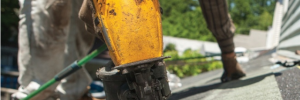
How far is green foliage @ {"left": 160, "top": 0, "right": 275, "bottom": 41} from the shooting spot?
35622 millimetres

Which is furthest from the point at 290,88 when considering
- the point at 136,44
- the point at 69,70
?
the point at 69,70

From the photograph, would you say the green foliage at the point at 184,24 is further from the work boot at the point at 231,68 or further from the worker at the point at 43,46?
the worker at the point at 43,46

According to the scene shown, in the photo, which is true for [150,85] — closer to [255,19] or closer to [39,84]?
[39,84]

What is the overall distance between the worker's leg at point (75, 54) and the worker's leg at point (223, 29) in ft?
3.47

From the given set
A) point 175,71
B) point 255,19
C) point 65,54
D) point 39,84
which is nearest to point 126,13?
point 39,84

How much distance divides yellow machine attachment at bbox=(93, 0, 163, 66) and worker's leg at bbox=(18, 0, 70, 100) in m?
1.14

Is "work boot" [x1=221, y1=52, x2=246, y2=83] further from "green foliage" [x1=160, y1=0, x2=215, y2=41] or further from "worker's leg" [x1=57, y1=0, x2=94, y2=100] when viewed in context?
"green foliage" [x1=160, y1=0, x2=215, y2=41]

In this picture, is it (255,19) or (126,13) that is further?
(255,19)

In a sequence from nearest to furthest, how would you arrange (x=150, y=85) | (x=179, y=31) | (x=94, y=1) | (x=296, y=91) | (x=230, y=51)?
1. (x=150, y=85)
2. (x=94, y=1)
3. (x=296, y=91)
4. (x=230, y=51)
5. (x=179, y=31)

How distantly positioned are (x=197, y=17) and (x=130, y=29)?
121 ft

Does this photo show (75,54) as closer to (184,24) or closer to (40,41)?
(40,41)

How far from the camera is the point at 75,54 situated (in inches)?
105

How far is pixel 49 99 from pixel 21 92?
0.68 ft

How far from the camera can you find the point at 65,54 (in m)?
2.64
